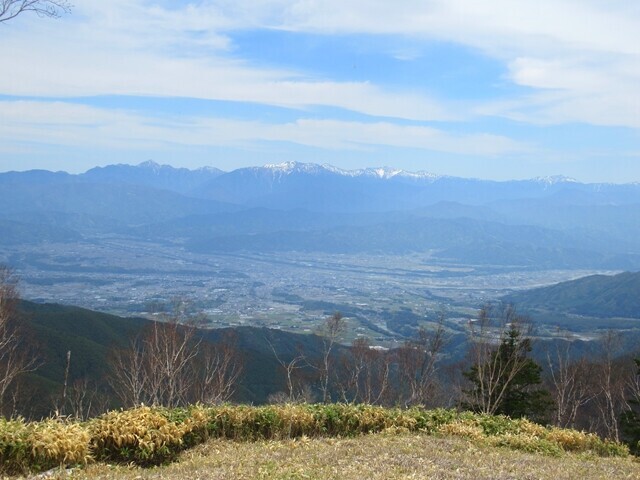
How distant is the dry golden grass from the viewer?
8648 mm

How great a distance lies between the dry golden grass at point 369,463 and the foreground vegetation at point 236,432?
0.46 ft

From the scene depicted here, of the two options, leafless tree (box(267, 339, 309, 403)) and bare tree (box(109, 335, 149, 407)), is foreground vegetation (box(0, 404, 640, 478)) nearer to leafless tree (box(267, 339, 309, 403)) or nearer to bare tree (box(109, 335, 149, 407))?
leafless tree (box(267, 339, 309, 403))

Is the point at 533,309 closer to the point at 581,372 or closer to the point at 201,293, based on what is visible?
the point at 201,293

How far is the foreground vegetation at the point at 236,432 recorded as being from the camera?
892 centimetres

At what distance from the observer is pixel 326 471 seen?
8844 millimetres

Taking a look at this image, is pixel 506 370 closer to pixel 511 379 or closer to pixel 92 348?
pixel 511 379

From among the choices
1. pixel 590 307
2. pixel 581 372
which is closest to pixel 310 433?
pixel 581 372

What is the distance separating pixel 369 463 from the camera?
373 inches

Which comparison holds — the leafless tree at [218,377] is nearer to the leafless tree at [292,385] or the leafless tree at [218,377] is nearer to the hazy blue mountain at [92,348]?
the leafless tree at [292,385]

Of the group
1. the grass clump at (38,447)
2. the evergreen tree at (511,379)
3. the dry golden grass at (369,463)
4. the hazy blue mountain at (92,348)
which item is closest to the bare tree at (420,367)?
the evergreen tree at (511,379)

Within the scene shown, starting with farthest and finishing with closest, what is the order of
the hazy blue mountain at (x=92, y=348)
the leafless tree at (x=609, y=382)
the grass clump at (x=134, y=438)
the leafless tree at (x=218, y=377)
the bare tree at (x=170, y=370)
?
the hazy blue mountain at (x=92, y=348) < the leafless tree at (x=609, y=382) < the leafless tree at (x=218, y=377) < the bare tree at (x=170, y=370) < the grass clump at (x=134, y=438)

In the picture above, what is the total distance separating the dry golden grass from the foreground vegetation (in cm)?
14

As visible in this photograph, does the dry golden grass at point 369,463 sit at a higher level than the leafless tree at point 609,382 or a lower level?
higher

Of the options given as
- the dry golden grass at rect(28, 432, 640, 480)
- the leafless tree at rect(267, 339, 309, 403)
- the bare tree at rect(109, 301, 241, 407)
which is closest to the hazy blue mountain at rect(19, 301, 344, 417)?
the leafless tree at rect(267, 339, 309, 403)
